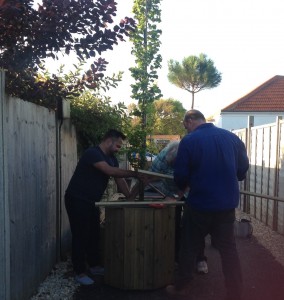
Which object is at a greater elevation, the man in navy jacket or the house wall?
the house wall

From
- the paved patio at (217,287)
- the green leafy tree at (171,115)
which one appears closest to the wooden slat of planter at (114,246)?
the paved patio at (217,287)

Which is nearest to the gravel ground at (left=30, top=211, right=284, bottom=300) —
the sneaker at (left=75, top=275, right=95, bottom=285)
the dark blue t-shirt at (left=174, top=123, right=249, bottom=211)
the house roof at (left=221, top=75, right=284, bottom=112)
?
the sneaker at (left=75, top=275, right=95, bottom=285)

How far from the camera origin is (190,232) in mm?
4070

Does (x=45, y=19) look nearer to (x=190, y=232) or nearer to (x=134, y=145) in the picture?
(x=190, y=232)

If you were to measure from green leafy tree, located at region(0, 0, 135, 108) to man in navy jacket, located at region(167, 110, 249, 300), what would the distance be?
A: 139 cm

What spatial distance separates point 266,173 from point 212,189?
4.67 meters

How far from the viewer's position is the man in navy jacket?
3.86 meters

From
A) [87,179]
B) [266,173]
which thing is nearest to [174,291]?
[87,179]

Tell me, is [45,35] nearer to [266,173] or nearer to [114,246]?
[114,246]

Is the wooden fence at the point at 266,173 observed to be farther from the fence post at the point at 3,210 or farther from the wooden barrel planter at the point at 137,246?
the fence post at the point at 3,210

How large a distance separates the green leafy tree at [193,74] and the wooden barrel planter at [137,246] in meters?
39.2

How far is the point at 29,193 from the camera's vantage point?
4.00 meters

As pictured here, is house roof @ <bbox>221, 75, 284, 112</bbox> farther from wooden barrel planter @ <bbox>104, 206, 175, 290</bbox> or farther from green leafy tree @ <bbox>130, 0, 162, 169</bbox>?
wooden barrel planter @ <bbox>104, 206, 175, 290</bbox>

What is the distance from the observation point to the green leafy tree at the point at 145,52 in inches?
Answer: 281
